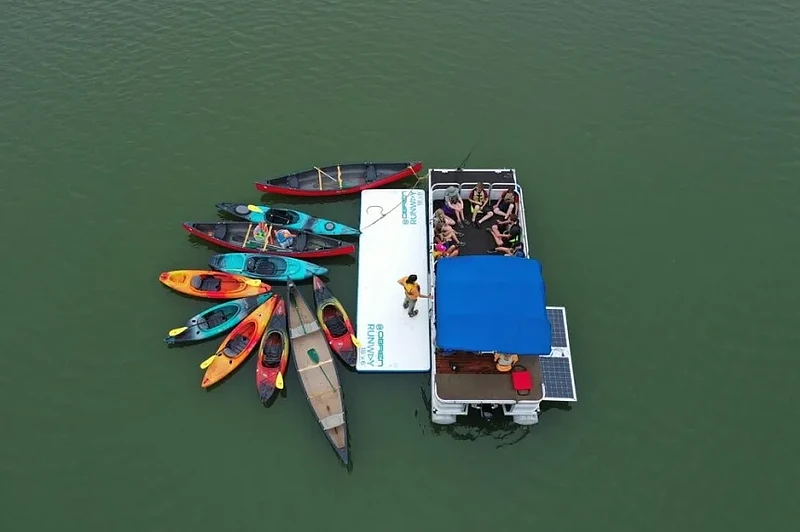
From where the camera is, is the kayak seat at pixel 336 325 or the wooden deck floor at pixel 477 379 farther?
the kayak seat at pixel 336 325

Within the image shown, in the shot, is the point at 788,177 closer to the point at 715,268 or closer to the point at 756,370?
the point at 715,268

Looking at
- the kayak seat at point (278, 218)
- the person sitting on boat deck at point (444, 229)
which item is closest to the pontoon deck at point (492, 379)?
the person sitting on boat deck at point (444, 229)

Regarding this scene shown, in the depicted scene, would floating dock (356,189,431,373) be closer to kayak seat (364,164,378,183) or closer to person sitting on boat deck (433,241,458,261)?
kayak seat (364,164,378,183)

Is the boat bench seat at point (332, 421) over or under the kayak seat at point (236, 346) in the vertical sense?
under

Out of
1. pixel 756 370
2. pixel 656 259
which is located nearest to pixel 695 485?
pixel 756 370

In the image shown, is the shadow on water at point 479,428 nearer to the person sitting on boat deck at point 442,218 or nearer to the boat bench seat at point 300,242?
the person sitting on boat deck at point 442,218
